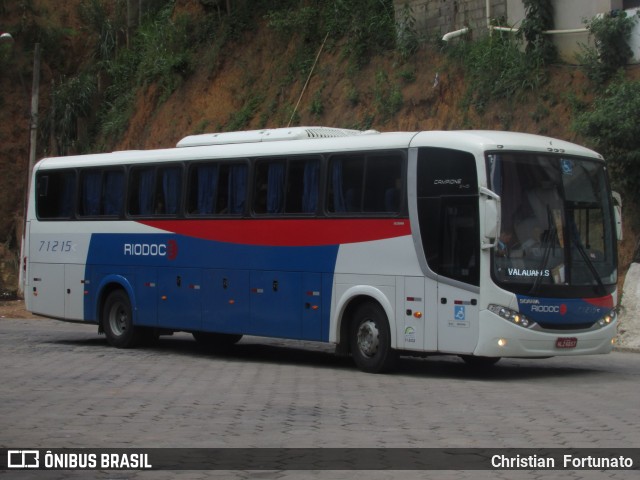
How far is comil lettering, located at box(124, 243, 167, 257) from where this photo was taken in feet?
66.2

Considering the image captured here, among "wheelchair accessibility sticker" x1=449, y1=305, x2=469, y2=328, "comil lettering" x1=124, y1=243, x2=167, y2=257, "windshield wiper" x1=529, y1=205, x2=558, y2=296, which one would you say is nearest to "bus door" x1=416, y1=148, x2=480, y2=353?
"wheelchair accessibility sticker" x1=449, y1=305, x2=469, y2=328

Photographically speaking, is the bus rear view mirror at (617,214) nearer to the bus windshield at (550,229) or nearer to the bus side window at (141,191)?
the bus windshield at (550,229)

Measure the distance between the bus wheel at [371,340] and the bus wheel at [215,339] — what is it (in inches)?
203

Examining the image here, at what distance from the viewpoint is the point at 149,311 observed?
67.5ft

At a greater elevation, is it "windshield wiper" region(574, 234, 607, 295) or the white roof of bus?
the white roof of bus

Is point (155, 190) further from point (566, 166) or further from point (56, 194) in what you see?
point (566, 166)

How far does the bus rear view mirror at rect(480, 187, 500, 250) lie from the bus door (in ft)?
0.80

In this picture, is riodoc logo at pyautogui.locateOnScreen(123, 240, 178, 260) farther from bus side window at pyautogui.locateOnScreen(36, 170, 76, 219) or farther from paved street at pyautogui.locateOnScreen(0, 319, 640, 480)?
bus side window at pyautogui.locateOnScreen(36, 170, 76, 219)

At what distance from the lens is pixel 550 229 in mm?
15352

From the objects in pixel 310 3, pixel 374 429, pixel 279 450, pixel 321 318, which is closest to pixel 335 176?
pixel 321 318

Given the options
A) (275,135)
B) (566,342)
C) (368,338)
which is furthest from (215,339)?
(566,342)

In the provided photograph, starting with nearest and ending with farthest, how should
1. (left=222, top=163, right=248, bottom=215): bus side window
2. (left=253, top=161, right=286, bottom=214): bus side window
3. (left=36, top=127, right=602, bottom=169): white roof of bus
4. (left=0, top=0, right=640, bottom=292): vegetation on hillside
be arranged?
(left=36, top=127, right=602, bottom=169): white roof of bus → (left=253, top=161, right=286, bottom=214): bus side window → (left=222, top=163, right=248, bottom=215): bus side window → (left=0, top=0, right=640, bottom=292): vegetation on hillside

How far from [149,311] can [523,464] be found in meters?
12.4

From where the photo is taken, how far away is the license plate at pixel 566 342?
50.2ft
